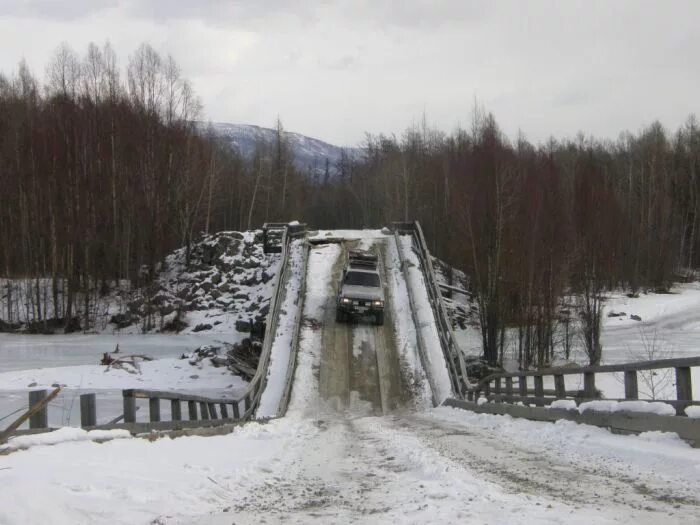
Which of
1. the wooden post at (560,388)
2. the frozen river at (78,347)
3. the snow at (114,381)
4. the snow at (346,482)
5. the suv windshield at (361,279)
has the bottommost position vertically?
the snow at (114,381)

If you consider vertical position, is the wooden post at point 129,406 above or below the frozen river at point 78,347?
above

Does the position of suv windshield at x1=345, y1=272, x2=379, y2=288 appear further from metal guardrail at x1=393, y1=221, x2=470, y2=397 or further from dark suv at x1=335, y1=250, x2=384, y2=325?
metal guardrail at x1=393, y1=221, x2=470, y2=397

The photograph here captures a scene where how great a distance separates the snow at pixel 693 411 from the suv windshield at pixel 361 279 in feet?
69.4

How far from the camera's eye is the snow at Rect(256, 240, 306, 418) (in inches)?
811

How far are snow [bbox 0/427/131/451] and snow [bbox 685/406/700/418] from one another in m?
7.05

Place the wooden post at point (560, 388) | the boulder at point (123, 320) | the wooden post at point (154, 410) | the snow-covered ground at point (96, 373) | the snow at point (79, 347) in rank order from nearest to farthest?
the wooden post at point (154, 410) → the wooden post at point (560, 388) → the snow-covered ground at point (96, 373) → the snow at point (79, 347) → the boulder at point (123, 320)

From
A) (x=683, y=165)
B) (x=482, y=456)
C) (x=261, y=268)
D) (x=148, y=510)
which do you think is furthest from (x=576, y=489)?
(x=683, y=165)

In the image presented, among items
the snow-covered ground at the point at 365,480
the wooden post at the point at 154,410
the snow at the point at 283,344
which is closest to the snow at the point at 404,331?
the snow at the point at 283,344

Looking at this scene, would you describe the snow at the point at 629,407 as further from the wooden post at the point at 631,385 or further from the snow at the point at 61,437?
the snow at the point at 61,437

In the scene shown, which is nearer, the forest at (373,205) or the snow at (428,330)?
the snow at (428,330)

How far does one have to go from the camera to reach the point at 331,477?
24.1ft

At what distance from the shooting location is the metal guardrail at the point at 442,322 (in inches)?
A: 870

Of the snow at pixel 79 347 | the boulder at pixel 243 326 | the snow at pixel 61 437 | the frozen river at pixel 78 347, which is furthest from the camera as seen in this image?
the boulder at pixel 243 326

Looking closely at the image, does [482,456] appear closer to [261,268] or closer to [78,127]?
[261,268]
